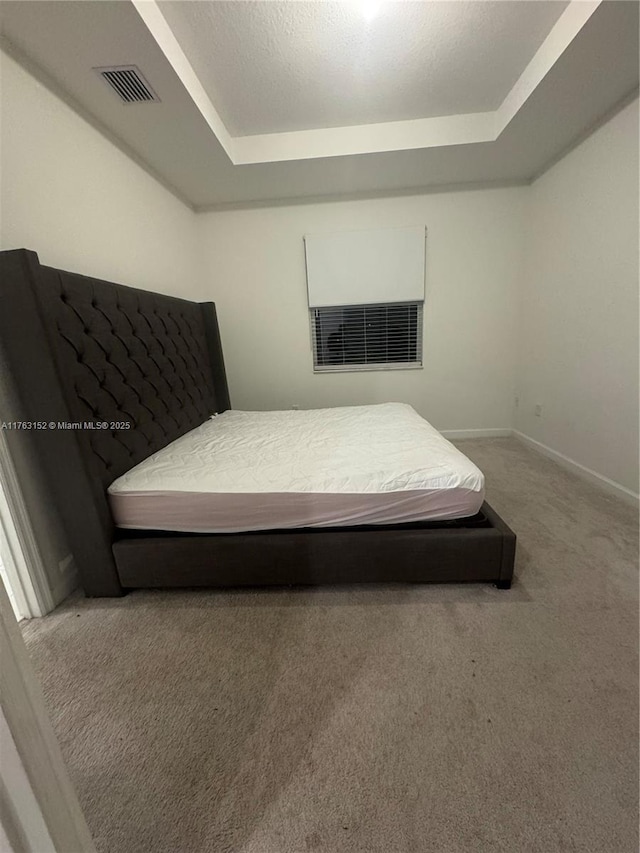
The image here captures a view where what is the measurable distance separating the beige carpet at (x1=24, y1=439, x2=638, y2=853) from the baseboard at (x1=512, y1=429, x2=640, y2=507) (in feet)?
2.48

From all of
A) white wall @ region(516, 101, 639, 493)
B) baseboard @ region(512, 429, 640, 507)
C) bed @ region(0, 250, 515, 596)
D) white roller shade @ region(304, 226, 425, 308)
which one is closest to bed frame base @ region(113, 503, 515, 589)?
bed @ region(0, 250, 515, 596)

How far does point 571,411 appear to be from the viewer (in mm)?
2699

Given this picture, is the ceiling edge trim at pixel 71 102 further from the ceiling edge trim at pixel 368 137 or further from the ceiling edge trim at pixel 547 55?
the ceiling edge trim at pixel 547 55

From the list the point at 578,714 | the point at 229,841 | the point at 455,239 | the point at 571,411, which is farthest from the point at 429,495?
the point at 455,239

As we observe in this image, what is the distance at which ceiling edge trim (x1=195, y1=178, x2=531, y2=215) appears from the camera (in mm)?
3096

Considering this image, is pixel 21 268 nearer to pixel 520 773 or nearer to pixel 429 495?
pixel 429 495

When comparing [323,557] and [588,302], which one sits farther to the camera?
[588,302]

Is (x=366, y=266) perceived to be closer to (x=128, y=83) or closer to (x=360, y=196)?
(x=360, y=196)

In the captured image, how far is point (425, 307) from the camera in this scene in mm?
3387

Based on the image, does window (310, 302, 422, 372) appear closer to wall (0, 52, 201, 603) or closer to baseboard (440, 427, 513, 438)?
baseboard (440, 427, 513, 438)

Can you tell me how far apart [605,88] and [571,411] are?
206 centimetres

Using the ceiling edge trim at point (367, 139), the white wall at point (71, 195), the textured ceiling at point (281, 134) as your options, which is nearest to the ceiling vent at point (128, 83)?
the textured ceiling at point (281, 134)

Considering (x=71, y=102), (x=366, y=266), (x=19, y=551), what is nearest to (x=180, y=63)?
(x=71, y=102)

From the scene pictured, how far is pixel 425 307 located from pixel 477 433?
1.50 m
